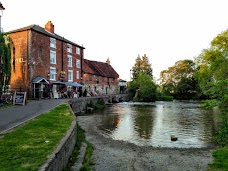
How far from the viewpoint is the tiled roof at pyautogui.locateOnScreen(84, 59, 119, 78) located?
162 ft

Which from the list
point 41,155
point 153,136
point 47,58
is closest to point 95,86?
point 47,58

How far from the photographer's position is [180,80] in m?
68.3

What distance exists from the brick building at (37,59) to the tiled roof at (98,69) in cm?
1038

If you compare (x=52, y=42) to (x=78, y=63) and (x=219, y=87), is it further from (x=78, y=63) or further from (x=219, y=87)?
(x=219, y=87)

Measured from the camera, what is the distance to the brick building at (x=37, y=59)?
100 feet

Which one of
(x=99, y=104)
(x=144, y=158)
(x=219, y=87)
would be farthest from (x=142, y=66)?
(x=144, y=158)

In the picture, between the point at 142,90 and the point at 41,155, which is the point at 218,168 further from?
the point at 142,90

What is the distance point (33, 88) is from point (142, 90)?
2955cm

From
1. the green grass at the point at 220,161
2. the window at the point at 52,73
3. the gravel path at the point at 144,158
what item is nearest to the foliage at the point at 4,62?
the window at the point at 52,73

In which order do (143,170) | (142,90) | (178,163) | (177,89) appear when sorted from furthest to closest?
1. (177,89)
2. (142,90)
3. (178,163)
4. (143,170)

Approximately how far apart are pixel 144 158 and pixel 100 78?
43668 mm

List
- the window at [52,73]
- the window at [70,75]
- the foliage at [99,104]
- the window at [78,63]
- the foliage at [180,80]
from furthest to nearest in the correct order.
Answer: the foliage at [180,80] < the window at [78,63] < the window at [70,75] < the window at [52,73] < the foliage at [99,104]

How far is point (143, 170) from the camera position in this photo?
27.6 feet

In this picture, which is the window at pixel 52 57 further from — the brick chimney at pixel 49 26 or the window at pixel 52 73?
the brick chimney at pixel 49 26
